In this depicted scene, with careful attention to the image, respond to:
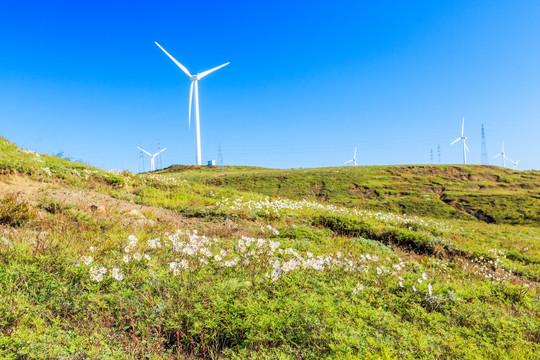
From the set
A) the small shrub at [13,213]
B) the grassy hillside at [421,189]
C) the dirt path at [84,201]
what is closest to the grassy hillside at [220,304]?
the small shrub at [13,213]

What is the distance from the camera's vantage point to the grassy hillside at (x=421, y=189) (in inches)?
1065

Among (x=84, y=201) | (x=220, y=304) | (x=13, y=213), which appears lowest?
(x=220, y=304)

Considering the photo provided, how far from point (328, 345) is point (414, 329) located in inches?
53.0

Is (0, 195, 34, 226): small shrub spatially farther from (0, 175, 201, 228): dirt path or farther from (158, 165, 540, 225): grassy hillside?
(158, 165, 540, 225): grassy hillside

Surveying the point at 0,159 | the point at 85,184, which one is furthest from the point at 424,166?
the point at 0,159

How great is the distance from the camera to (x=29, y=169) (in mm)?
13320

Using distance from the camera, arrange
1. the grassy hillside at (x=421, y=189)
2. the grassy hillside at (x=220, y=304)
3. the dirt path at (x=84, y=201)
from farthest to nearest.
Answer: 1. the grassy hillside at (x=421, y=189)
2. the dirt path at (x=84, y=201)
3. the grassy hillside at (x=220, y=304)

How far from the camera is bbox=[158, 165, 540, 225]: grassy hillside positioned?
27.0m

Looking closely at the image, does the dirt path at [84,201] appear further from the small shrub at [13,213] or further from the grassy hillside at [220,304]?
the small shrub at [13,213]

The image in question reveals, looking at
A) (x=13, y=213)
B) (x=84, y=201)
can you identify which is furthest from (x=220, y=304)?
(x=84, y=201)

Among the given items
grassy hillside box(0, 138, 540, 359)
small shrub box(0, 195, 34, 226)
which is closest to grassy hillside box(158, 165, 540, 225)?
grassy hillside box(0, 138, 540, 359)

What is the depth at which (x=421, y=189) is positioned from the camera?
34.0 m

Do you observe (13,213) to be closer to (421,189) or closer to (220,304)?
(220,304)

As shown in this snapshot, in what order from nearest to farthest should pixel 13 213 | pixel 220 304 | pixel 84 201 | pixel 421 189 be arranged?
1. pixel 220 304
2. pixel 13 213
3. pixel 84 201
4. pixel 421 189
